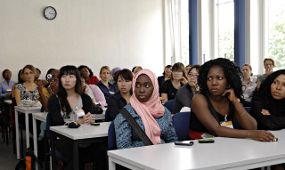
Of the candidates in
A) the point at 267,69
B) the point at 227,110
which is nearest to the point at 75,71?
the point at 227,110

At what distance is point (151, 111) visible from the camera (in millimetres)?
2643

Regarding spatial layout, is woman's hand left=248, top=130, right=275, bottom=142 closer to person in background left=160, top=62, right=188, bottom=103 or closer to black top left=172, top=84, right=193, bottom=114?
black top left=172, top=84, right=193, bottom=114

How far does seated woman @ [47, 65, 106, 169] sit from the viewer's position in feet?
11.2

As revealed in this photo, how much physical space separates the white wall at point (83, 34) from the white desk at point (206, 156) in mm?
7483

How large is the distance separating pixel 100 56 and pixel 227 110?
7.39 meters

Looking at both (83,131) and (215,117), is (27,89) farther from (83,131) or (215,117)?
(215,117)

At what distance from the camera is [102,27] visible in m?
9.97

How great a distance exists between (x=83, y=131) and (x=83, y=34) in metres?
6.91

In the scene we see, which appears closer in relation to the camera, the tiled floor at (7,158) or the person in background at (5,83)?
the tiled floor at (7,158)

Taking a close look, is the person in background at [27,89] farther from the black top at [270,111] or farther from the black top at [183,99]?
the black top at [270,111]

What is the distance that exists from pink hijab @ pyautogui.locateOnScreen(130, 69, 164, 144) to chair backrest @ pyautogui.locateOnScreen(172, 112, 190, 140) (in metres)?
0.25

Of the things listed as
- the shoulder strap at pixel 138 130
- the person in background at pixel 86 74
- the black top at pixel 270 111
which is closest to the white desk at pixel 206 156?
the shoulder strap at pixel 138 130

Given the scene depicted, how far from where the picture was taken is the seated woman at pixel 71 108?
11.2ft

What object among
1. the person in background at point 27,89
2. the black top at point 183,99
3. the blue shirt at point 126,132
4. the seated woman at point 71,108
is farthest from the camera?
the person in background at point 27,89
